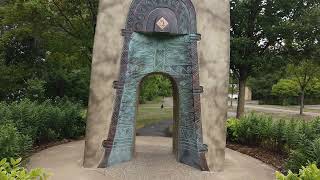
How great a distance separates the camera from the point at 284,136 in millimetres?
11648

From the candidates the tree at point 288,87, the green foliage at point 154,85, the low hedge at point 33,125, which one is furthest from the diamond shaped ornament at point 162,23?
the tree at point 288,87

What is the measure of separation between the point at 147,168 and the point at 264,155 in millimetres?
4099

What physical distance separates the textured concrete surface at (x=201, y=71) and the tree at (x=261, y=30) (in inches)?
269

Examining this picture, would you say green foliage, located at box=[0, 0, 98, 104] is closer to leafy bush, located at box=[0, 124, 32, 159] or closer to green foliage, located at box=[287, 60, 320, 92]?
leafy bush, located at box=[0, 124, 32, 159]

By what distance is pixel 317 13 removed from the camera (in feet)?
51.7

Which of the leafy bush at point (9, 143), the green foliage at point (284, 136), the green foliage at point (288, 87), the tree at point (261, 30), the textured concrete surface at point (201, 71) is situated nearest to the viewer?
the leafy bush at point (9, 143)

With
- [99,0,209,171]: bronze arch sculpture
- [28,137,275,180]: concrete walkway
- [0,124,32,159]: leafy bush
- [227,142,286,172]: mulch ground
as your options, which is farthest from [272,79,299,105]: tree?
[0,124,32,159]: leafy bush

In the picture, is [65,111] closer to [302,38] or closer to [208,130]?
[208,130]

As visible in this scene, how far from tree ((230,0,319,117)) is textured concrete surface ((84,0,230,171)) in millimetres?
6843

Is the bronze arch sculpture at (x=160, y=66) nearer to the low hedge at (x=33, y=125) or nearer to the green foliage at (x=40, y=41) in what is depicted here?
the low hedge at (x=33, y=125)

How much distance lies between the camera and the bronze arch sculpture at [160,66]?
9680mm

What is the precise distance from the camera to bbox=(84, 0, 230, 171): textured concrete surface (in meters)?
9.65

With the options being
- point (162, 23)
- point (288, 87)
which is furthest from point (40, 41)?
point (288, 87)

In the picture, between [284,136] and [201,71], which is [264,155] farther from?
[201,71]
